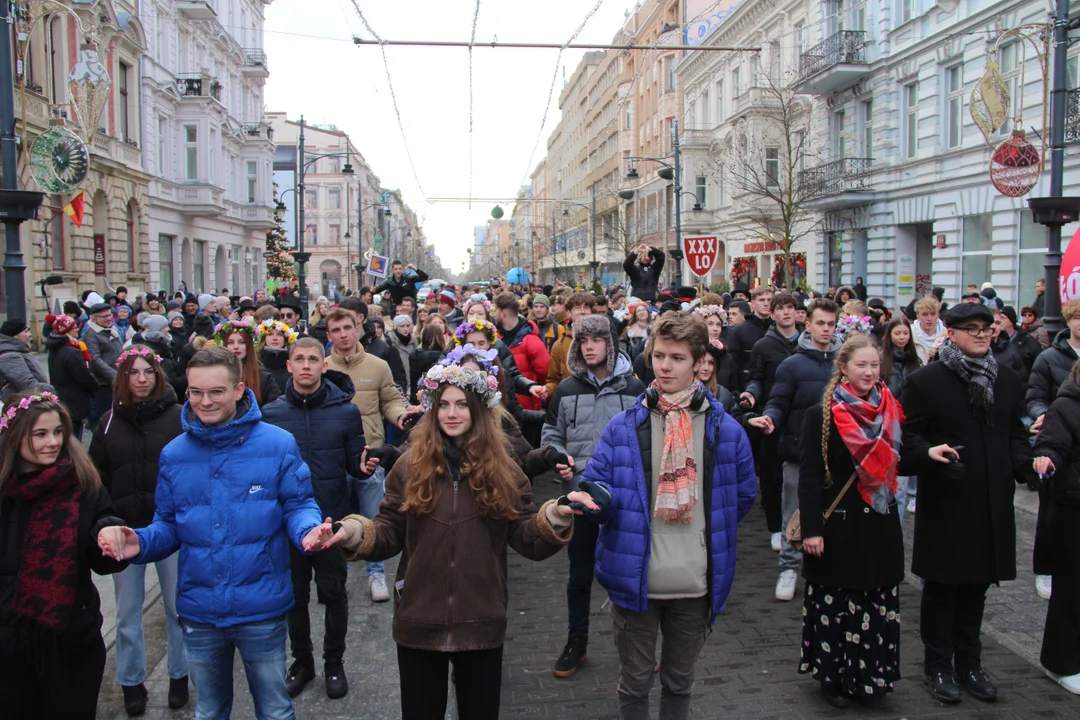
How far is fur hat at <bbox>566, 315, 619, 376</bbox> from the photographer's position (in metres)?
5.12

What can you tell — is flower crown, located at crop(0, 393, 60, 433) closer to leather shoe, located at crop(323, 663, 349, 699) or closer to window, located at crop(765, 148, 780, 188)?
leather shoe, located at crop(323, 663, 349, 699)

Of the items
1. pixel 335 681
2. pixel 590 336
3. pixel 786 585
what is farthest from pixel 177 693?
pixel 786 585

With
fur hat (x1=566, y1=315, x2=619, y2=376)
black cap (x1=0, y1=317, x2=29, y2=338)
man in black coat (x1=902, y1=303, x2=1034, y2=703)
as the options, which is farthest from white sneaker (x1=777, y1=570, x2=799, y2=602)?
black cap (x1=0, y1=317, x2=29, y2=338)

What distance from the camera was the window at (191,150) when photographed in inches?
1508

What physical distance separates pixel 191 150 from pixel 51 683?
128ft

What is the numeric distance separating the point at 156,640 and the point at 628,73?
5806cm

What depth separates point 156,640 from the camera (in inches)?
222

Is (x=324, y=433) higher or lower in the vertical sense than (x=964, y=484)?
higher

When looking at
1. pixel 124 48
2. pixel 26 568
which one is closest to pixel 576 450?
pixel 26 568

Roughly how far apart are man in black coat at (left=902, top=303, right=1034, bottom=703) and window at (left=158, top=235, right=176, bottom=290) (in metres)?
34.7

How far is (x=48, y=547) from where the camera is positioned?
349 cm

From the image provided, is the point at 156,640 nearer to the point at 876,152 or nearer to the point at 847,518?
the point at 847,518

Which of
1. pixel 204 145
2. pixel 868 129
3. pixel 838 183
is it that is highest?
pixel 204 145

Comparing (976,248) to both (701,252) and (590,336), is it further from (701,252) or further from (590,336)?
(590,336)
